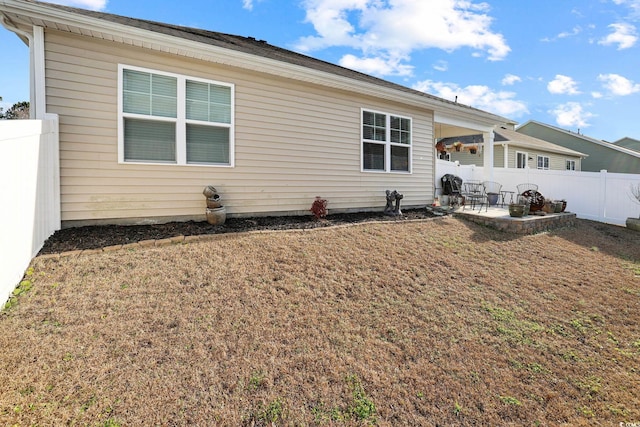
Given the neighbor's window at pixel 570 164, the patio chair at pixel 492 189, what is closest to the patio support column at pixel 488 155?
the patio chair at pixel 492 189

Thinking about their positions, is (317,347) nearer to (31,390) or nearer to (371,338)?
(371,338)

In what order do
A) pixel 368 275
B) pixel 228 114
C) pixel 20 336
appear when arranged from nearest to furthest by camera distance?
pixel 20 336, pixel 368 275, pixel 228 114

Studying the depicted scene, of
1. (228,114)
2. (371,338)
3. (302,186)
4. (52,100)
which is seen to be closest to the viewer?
(371,338)

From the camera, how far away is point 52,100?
4402 millimetres

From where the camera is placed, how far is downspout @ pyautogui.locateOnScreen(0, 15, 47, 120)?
14.0 ft

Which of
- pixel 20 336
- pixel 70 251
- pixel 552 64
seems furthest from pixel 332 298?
pixel 552 64

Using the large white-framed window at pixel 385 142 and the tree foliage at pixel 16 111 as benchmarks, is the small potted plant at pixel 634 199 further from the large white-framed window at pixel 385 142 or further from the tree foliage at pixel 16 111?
the tree foliage at pixel 16 111

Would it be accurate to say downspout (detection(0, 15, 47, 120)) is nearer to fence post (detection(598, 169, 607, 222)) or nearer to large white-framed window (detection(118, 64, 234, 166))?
large white-framed window (detection(118, 64, 234, 166))

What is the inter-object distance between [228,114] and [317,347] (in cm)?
455

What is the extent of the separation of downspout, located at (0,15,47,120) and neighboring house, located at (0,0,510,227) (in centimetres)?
1

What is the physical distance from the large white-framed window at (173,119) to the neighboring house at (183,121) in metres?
0.02

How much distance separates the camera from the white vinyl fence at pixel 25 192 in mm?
2771

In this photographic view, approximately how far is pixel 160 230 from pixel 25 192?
5.56 ft

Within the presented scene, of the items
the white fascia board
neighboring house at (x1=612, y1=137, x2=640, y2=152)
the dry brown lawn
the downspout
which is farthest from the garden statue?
neighboring house at (x1=612, y1=137, x2=640, y2=152)
